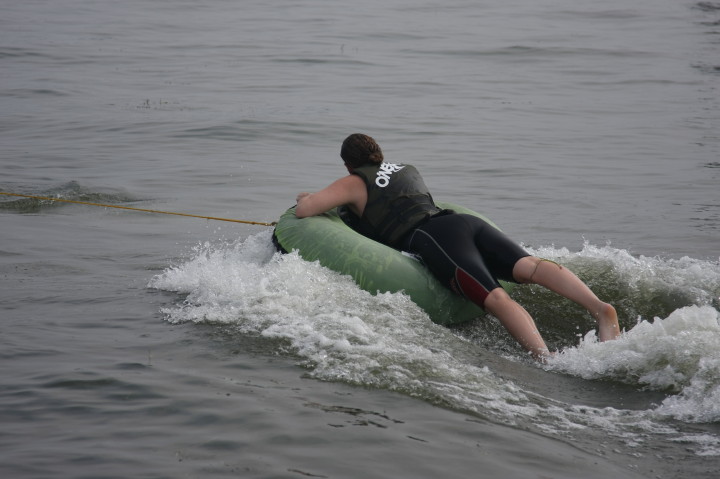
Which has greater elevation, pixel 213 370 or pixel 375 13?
pixel 375 13

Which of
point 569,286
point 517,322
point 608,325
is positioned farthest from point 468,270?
point 608,325

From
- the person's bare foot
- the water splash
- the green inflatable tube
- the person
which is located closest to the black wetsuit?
the person

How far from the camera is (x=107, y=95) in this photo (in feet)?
56.6

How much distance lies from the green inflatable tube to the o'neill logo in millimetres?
402

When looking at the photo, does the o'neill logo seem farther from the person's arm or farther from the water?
the water

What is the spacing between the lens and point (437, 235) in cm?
623

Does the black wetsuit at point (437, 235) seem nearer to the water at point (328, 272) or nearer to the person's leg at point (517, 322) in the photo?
the person's leg at point (517, 322)

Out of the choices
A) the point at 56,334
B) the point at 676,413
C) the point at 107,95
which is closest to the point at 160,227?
the point at 56,334

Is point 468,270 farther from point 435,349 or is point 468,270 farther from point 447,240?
point 435,349

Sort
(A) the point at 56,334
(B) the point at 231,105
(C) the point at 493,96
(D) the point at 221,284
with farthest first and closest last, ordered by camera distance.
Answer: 1. (C) the point at 493,96
2. (B) the point at 231,105
3. (D) the point at 221,284
4. (A) the point at 56,334

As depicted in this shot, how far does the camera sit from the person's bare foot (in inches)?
223

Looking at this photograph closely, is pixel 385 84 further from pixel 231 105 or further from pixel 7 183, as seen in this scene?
pixel 7 183

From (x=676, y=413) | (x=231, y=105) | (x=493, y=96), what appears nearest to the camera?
(x=676, y=413)

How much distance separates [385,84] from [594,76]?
463 cm
